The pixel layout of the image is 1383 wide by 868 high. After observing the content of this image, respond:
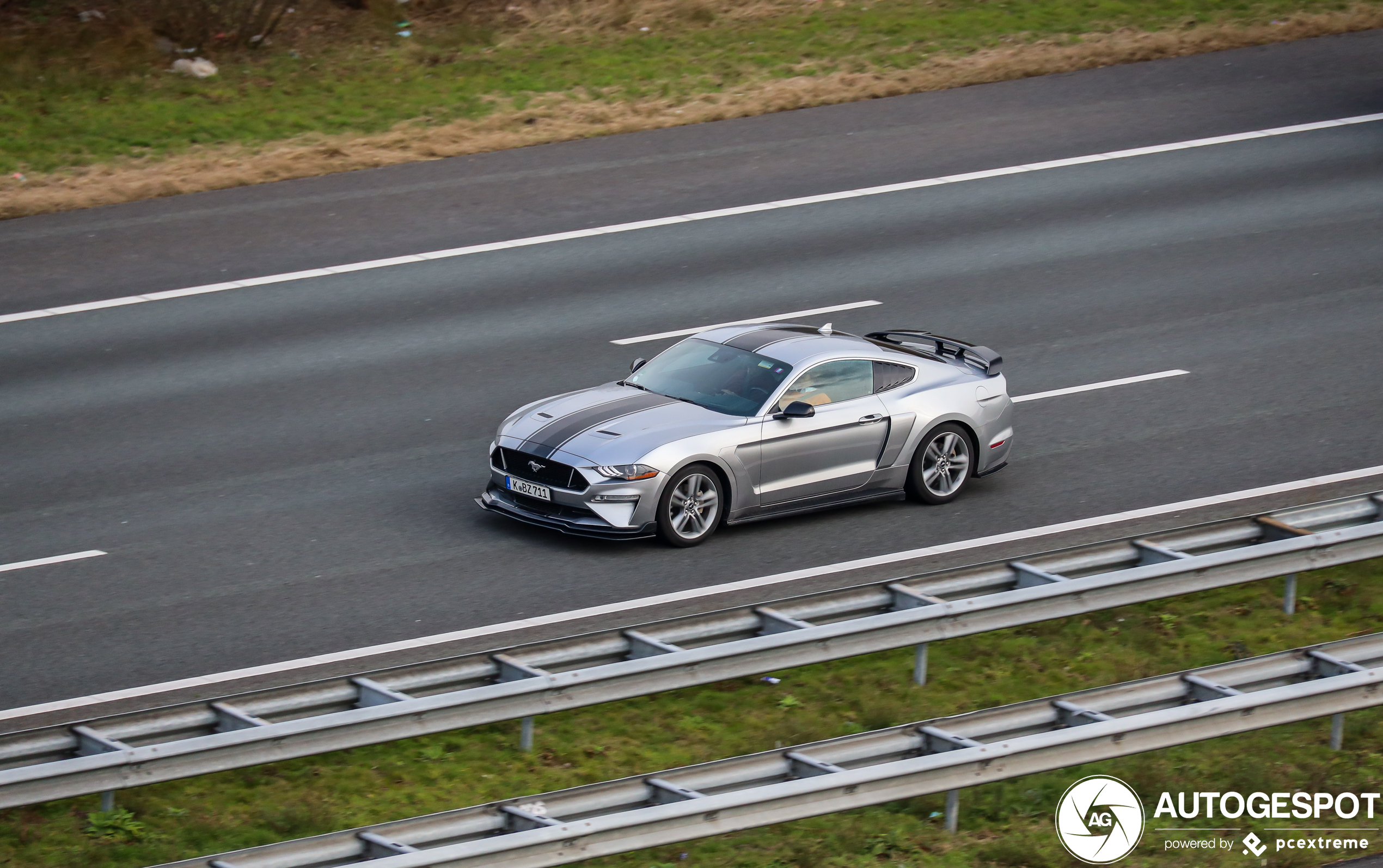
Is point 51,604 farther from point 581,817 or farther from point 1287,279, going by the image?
point 1287,279

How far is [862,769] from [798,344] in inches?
224

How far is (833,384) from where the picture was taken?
42.0ft

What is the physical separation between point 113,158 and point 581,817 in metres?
14.8

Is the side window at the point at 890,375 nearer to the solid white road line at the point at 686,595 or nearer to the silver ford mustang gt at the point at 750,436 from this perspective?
the silver ford mustang gt at the point at 750,436

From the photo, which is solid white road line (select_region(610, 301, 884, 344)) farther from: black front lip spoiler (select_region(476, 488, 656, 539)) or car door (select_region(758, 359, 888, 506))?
black front lip spoiler (select_region(476, 488, 656, 539))

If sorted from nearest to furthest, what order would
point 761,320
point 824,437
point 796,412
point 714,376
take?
point 796,412 < point 824,437 < point 714,376 < point 761,320

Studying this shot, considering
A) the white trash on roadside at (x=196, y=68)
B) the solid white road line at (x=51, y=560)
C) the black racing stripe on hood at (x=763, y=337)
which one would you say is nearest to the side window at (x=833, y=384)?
the black racing stripe on hood at (x=763, y=337)

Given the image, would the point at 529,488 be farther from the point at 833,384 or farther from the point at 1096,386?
the point at 1096,386

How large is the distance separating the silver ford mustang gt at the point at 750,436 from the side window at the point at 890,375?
11 mm

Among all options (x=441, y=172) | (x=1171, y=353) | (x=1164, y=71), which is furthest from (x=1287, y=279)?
(x=441, y=172)

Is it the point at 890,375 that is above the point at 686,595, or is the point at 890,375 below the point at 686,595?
above

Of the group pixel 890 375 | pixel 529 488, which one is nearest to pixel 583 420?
pixel 529 488

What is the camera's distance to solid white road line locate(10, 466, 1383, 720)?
32.9ft

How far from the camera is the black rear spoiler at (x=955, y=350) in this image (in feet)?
44.0
